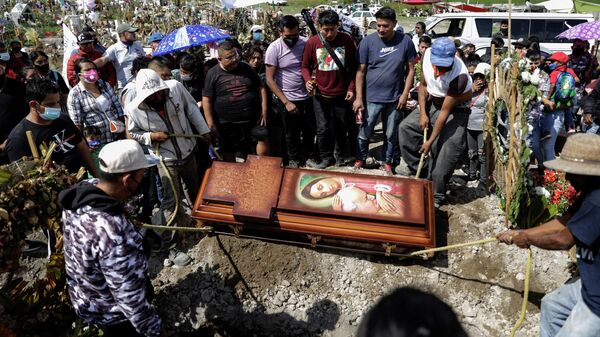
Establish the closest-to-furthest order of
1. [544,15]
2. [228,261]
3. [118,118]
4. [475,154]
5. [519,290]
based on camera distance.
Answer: [519,290]
[228,261]
[118,118]
[475,154]
[544,15]

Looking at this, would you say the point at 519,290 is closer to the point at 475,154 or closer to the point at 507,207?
the point at 507,207

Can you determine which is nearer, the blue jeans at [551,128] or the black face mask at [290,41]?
the black face mask at [290,41]

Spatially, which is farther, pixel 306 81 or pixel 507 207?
pixel 306 81

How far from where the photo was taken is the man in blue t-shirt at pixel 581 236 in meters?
2.49

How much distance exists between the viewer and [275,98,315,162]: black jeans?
5.85 meters

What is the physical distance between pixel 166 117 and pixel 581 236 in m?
3.49

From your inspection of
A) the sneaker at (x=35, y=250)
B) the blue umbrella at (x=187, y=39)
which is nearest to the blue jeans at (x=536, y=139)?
the blue umbrella at (x=187, y=39)

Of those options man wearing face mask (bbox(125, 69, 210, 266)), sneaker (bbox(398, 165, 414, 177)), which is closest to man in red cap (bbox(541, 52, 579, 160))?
sneaker (bbox(398, 165, 414, 177))

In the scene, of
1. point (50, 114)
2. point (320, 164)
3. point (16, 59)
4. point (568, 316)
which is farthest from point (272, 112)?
point (16, 59)

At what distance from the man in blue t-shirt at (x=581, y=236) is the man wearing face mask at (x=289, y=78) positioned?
3.37 meters

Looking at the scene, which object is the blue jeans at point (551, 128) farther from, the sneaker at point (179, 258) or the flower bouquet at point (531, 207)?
the sneaker at point (179, 258)

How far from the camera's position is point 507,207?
431 centimetres

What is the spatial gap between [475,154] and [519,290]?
2.38 metres

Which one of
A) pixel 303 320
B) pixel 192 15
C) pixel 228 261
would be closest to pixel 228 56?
pixel 228 261
